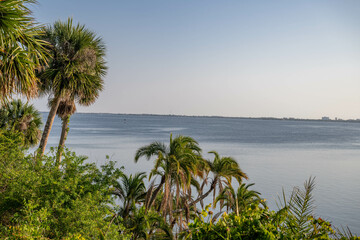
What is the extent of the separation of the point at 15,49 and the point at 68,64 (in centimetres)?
754

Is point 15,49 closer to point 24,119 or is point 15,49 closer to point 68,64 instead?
point 68,64

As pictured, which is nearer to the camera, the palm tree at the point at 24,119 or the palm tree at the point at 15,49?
the palm tree at the point at 15,49

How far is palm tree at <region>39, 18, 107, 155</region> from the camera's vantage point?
14953mm

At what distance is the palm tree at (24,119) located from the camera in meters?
21.7

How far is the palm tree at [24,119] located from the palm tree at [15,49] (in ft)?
49.8

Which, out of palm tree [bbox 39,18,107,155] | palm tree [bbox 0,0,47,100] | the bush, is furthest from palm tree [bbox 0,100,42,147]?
palm tree [bbox 0,0,47,100]

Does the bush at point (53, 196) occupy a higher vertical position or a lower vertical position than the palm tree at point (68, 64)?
lower

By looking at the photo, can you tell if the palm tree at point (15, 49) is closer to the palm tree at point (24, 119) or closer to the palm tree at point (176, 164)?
the palm tree at point (176, 164)

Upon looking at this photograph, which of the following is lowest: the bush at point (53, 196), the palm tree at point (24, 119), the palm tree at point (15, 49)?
the bush at point (53, 196)

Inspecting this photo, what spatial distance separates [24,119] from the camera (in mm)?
22312

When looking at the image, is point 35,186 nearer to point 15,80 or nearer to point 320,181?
point 15,80

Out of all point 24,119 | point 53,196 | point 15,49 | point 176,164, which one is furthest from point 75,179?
point 24,119

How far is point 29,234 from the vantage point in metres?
4.86

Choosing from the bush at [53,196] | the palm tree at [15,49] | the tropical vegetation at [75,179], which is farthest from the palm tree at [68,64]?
the palm tree at [15,49]
